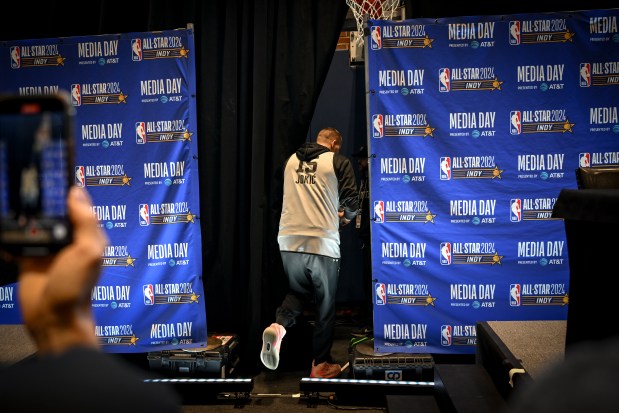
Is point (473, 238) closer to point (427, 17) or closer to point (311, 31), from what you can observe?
point (427, 17)

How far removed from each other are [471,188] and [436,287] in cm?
71

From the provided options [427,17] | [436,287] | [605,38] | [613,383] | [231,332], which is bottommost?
[231,332]

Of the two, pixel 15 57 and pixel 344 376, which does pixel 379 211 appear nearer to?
pixel 344 376

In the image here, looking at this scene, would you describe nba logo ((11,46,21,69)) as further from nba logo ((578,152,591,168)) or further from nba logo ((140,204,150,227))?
nba logo ((578,152,591,168))

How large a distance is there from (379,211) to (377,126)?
1.88ft

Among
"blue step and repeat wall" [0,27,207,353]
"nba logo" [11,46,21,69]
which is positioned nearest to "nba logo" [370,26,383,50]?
"blue step and repeat wall" [0,27,207,353]

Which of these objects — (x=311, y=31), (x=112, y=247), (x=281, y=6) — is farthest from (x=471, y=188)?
(x=112, y=247)

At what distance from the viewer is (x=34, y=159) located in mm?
671

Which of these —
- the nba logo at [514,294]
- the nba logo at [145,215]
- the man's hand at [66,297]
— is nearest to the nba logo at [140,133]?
the nba logo at [145,215]

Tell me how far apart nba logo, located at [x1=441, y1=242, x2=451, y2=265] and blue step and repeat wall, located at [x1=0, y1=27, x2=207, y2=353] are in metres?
1.65

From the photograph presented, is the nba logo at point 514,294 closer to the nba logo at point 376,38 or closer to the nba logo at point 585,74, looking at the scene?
the nba logo at point 585,74

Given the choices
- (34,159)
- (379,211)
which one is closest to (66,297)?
(34,159)

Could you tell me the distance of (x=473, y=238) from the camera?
352 cm

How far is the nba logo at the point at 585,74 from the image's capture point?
11.2 feet
